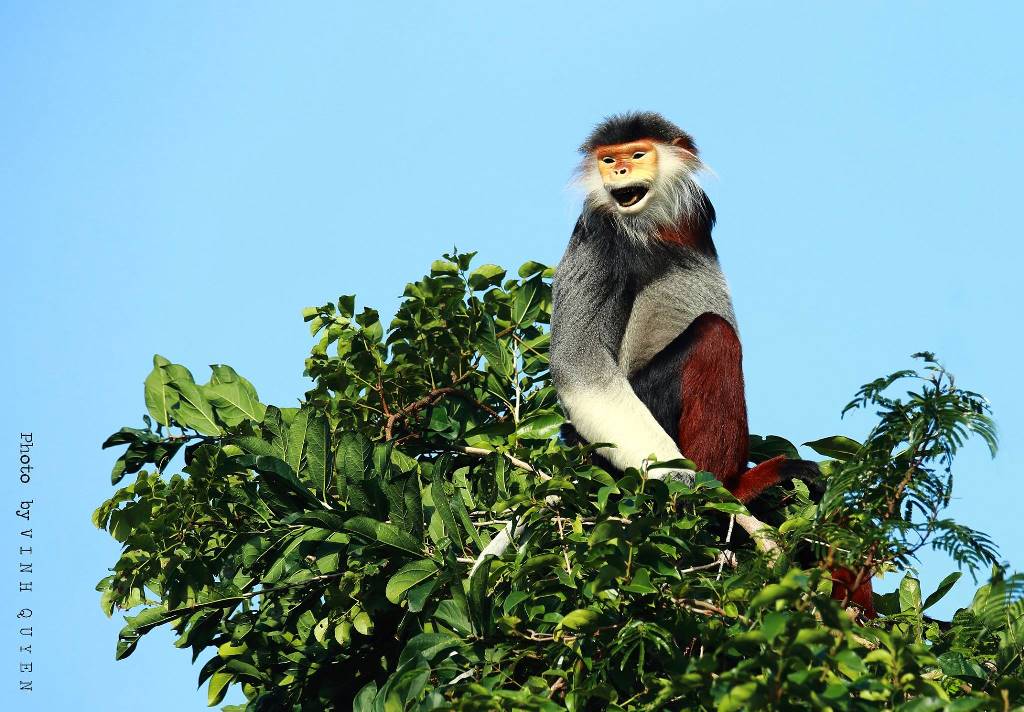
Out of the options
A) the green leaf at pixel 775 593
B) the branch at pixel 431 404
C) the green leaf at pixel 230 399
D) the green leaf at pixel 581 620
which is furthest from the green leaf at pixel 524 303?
the green leaf at pixel 775 593

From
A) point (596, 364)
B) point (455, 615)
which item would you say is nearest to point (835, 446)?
point (596, 364)

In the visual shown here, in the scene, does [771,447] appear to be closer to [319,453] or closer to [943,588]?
[943,588]

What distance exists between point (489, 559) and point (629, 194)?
2599 mm

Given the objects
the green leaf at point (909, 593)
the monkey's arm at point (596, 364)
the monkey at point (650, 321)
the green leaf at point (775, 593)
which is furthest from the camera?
the monkey's arm at point (596, 364)

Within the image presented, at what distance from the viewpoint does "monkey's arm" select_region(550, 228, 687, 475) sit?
15.8 feet

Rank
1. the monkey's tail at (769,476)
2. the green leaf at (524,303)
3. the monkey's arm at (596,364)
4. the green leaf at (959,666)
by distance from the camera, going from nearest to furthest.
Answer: the green leaf at (959,666) < the monkey's tail at (769,476) < the monkey's arm at (596,364) < the green leaf at (524,303)

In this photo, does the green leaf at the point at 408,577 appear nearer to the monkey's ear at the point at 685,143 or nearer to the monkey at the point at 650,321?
the monkey at the point at 650,321

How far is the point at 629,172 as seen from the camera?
546cm

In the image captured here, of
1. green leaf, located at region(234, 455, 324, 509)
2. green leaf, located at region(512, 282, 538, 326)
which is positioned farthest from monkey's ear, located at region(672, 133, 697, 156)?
green leaf, located at region(234, 455, 324, 509)

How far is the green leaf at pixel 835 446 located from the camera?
441cm

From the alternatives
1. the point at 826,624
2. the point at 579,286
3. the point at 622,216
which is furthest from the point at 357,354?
the point at 826,624

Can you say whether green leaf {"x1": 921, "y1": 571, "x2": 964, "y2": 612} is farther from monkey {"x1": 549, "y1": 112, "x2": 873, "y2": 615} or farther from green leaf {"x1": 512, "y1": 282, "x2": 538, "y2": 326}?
green leaf {"x1": 512, "y1": 282, "x2": 538, "y2": 326}

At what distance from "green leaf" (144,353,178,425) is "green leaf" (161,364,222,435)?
0.7 inches

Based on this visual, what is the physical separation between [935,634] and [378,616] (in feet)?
5.99
